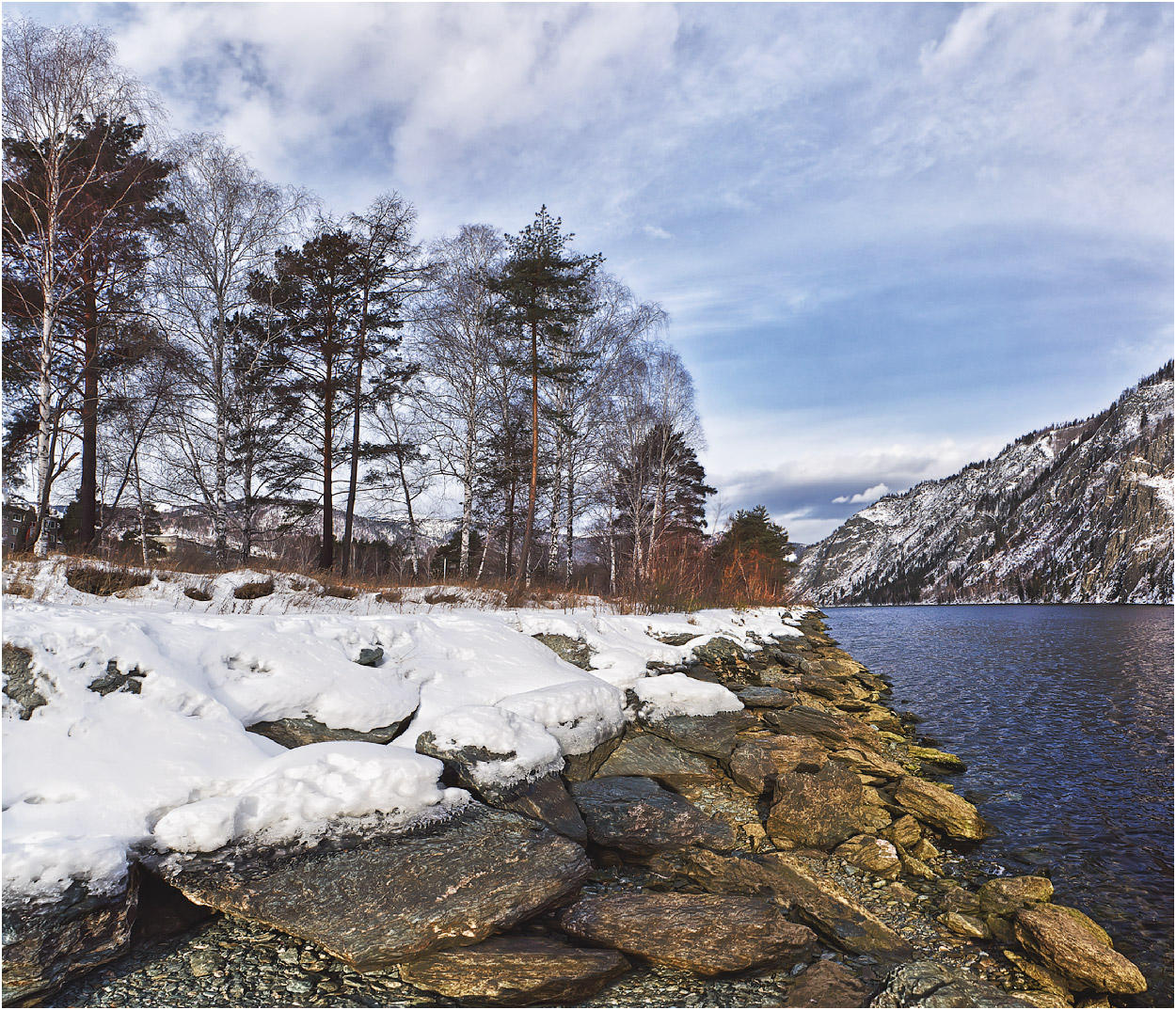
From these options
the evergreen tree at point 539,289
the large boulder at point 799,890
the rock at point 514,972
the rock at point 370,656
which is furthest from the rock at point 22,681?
the evergreen tree at point 539,289

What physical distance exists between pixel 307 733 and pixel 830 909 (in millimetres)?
4076

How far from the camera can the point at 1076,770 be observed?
6.82m

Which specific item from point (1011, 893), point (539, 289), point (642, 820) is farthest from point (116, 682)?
point (539, 289)

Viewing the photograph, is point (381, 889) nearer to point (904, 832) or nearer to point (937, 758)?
point (904, 832)

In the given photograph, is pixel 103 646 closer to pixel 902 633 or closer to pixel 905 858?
pixel 905 858

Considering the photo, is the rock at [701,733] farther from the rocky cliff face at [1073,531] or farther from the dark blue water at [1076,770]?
the rocky cliff face at [1073,531]

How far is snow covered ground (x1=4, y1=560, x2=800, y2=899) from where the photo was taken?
10.1 ft

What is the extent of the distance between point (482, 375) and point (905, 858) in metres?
16.2

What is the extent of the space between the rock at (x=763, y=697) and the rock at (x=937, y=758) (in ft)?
5.47

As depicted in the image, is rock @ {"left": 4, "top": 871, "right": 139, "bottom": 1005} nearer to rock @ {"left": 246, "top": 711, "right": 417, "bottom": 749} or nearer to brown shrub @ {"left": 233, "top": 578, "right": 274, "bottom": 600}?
rock @ {"left": 246, "top": 711, "right": 417, "bottom": 749}

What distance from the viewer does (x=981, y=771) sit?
6801mm

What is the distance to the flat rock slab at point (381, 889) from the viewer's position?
9.75ft

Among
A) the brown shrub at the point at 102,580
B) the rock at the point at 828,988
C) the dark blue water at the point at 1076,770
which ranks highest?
the brown shrub at the point at 102,580

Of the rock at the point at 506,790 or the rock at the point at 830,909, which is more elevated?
the rock at the point at 506,790
